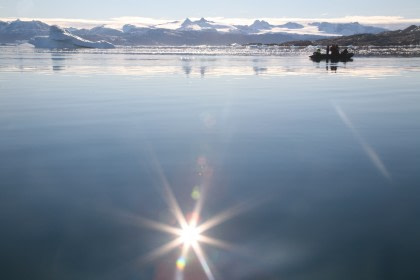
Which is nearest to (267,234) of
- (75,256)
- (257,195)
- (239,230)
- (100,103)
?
(239,230)

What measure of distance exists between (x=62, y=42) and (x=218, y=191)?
16613 centimetres

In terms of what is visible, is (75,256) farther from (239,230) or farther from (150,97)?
(150,97)

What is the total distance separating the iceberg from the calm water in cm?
14480

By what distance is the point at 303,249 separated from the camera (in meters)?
5.24

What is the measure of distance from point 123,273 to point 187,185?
2.87 meters

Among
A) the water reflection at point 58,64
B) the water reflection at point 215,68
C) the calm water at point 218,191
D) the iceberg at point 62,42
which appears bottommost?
the water reflection at point 215,68

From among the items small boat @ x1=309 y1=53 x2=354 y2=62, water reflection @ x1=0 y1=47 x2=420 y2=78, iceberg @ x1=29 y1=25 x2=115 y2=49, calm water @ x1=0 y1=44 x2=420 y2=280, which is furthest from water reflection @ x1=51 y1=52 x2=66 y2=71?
iceberg @ x1=29 y1=25 x2=115 y2=49

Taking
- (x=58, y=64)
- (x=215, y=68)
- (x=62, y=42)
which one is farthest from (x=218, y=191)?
(x=62, y=42)

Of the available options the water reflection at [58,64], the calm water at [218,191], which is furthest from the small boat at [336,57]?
the calm water at [218,191]

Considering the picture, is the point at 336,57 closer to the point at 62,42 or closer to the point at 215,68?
the point at 215,68

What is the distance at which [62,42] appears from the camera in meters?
160

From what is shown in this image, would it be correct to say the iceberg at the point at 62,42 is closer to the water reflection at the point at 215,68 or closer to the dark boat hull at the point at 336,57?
the water reflection at the point at 215,68

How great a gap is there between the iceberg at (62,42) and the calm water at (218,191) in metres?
145

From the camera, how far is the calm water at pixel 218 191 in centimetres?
497
